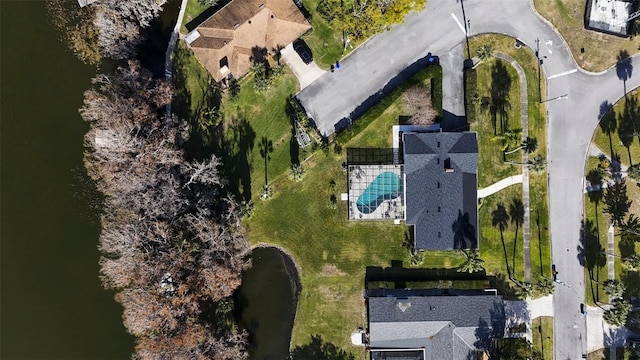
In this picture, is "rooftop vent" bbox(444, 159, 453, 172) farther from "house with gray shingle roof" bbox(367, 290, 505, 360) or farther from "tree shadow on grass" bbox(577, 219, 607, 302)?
"tree shadow on grass" bbox(577, 219, 607, 302)

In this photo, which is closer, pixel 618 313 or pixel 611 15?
pixel 618 313

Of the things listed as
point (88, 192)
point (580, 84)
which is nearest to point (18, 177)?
point (88, 192)

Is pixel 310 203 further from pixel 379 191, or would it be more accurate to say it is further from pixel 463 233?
pixel 463 233

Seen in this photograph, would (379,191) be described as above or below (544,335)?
above

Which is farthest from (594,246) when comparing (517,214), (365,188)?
(365,188)

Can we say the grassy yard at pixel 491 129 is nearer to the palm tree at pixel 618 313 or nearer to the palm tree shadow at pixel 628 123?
the palm tree shadow at pixel 628 123

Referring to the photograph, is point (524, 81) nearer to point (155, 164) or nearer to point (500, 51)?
point (500, 51)
